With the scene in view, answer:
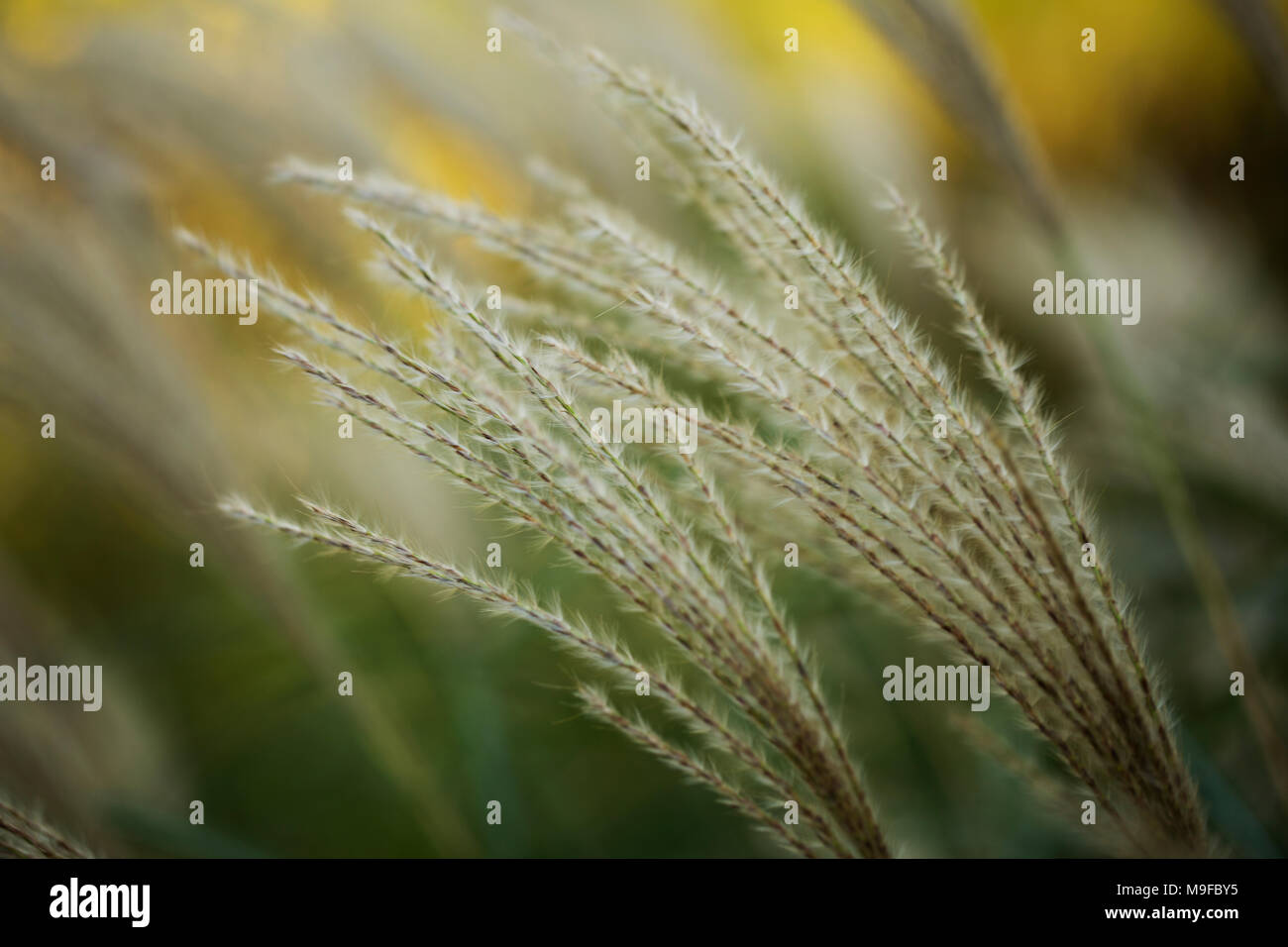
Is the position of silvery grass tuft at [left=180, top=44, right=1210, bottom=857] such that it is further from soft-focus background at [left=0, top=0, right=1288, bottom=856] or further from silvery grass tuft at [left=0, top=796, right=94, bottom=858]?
silvery grass tuft at [left=0, top=796, right=94, bottom=858]

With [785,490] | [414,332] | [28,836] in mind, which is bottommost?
[28,836]

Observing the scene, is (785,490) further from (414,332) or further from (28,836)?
(28,836)

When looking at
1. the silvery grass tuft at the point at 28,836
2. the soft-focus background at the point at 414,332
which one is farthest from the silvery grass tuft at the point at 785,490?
the silvery grass tuft at the point at 28,836

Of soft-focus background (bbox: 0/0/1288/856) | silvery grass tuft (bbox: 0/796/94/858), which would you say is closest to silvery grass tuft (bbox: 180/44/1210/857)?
soft-focus background (bbox: 0/0/1288/856)

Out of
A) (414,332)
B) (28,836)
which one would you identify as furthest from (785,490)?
(28,836)
